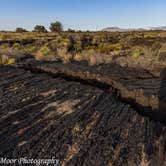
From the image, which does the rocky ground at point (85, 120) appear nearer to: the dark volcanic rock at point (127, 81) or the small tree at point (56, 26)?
the dark volcanic rock at point (127, 81)

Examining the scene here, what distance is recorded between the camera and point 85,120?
24.5 feet

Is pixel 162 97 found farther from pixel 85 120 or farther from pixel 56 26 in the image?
pixel 56 26

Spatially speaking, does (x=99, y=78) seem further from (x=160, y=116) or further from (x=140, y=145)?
(x=140, y=145)

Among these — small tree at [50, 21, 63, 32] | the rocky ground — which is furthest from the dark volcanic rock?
small tree at [50, 21, 63, 32]

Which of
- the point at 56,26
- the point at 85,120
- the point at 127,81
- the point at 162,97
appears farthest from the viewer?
the point at 56,26

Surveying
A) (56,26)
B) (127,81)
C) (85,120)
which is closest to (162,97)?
(127,81)

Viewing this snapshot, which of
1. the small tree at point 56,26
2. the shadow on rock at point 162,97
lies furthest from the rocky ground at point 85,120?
the small tree at point 56,26

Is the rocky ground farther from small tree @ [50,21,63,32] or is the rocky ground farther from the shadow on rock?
small tree @ [50,21,63,32]

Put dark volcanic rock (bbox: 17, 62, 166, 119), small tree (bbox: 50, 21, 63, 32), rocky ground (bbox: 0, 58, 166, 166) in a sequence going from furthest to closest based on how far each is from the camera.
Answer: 1. small tree (bbox: 50, 21, 63, 32)
2. dark volcanic rock (bbox: 17, 62, 166, 119)
3. rocky ground (bbox: 0, 58, 166, 166)

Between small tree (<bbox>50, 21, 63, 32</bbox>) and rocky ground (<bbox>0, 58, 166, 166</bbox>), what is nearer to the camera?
rocky ground (<bbox>0, 58, 166, 166</bbox>)

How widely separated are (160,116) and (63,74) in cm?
588

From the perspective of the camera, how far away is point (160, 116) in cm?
806

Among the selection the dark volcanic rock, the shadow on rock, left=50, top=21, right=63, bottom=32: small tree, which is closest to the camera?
the shadow on rock

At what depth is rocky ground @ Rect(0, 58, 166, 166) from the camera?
594cm
